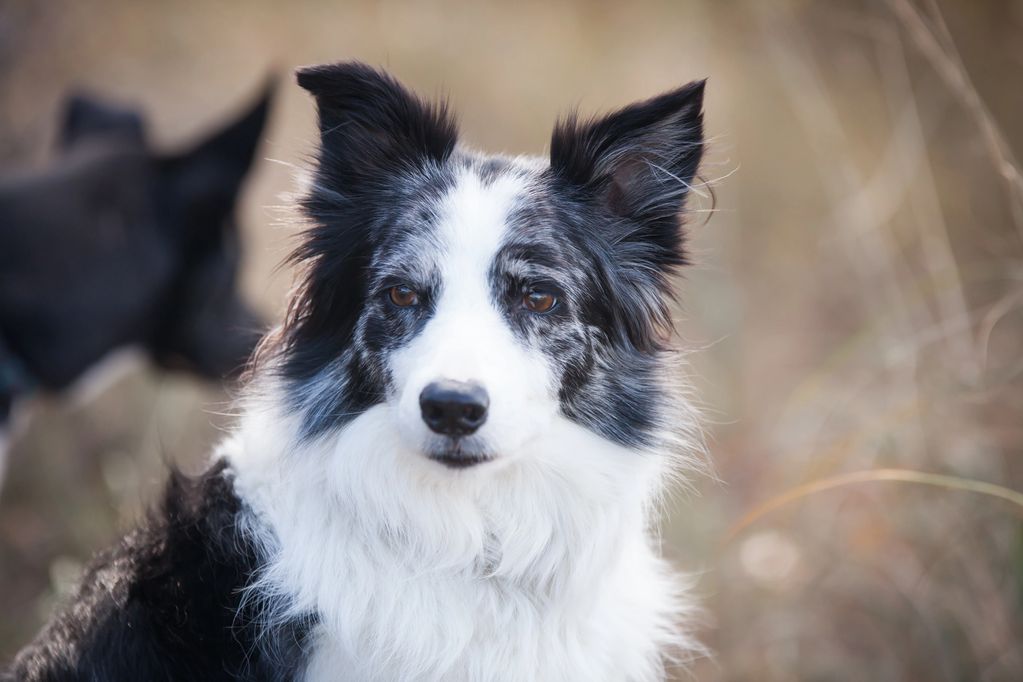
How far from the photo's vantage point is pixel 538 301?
2883 millimetres

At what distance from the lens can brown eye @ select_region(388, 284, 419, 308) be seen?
2.84 metres

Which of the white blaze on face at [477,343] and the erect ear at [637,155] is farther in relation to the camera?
the erect ear at [637,155]

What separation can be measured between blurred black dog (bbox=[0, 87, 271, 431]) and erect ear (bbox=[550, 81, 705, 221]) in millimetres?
3238

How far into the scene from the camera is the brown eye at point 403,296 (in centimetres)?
284

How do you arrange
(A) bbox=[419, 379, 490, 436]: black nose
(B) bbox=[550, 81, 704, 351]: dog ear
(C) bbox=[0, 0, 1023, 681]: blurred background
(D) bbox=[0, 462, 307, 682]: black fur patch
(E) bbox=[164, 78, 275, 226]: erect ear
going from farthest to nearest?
(E) bbox=[164, 78, 275, 226]: erect ear, (C) bbox=[0, 0, 1023, 681]: blurred background, (B) bbox=[550, 81, 704, 351]: dog ear, (D) bbox=[0, 462, 307, 682]: black fur patch, (A) bbox=[419, 379, 490, 436]: black nose

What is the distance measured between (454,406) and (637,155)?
1180 mm

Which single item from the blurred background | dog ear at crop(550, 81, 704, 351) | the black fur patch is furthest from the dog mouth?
the blurred background

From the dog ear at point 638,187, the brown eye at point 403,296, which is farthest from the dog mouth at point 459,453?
the dog ear at point 638,187

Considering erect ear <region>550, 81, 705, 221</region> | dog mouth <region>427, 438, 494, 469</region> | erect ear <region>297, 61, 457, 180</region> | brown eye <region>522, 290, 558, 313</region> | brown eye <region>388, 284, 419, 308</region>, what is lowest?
dog mouth <region>427, 438, 494, 469</region>

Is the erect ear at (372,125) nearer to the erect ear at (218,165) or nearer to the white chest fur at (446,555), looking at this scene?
the white chest fur at (446,555)

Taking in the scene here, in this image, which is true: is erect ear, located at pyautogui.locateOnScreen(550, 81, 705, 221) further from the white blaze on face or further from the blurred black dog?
the blurred black dog

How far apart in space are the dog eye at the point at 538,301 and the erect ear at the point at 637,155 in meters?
0.48

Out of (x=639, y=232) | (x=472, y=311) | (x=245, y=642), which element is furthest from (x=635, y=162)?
(x=245, y=642)

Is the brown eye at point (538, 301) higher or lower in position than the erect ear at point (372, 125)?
lower
